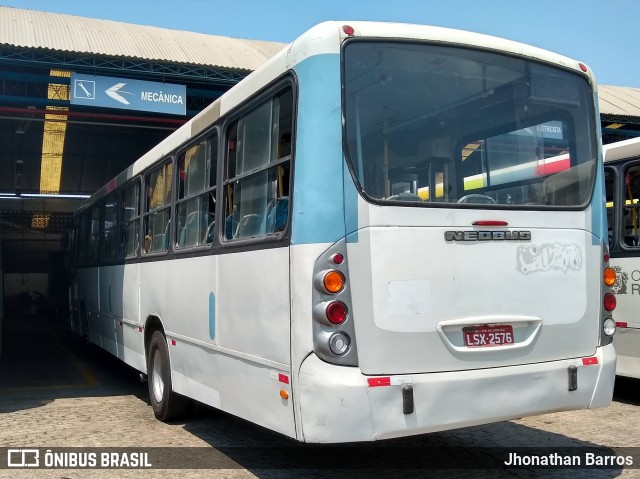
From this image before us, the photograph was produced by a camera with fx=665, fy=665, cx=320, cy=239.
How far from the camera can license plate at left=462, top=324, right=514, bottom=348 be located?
170 inches

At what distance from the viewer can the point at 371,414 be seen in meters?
3.94

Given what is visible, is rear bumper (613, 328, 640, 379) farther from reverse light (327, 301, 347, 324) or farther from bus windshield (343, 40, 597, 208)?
reverse light (327, 301, 347, 324)

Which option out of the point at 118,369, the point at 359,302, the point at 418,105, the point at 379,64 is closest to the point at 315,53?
the point at 379,64

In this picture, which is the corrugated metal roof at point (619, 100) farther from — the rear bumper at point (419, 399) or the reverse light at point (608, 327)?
the rear bumper at point (419, 399)

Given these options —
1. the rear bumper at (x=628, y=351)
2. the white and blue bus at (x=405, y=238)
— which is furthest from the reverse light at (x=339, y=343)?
the rear bumper at (x=628, y=351)

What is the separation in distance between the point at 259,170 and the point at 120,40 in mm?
12006

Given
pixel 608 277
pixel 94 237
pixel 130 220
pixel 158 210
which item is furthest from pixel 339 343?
pixel 94 237

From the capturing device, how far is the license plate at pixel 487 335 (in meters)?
4.32

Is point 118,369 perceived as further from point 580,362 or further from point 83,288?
point 580,362

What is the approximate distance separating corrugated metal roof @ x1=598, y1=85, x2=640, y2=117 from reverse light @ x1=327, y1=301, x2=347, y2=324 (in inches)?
603

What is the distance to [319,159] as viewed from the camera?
413 centimetres

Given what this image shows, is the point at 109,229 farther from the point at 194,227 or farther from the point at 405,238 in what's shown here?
the point at 405,238

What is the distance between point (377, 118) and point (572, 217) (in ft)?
5.53

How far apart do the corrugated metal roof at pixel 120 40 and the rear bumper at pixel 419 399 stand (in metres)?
11.7
